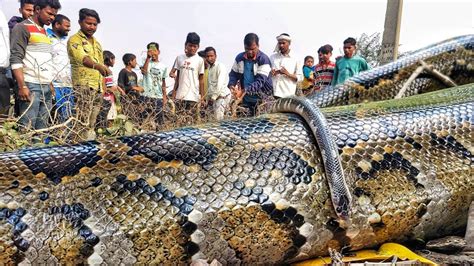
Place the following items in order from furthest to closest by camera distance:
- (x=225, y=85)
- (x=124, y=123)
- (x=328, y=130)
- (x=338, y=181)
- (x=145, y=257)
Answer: (x=225, y=85), (x=124, y=123), (x=328, y=130), (x=338, y=181), (x=145, y=257)

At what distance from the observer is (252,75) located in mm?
7152

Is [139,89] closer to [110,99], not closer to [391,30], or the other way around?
[110,99]

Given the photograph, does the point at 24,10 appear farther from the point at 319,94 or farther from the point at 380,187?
the point at 380,187

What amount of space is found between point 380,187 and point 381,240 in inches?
8.9

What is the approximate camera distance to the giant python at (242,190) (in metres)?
1.75

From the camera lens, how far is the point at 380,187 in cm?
207

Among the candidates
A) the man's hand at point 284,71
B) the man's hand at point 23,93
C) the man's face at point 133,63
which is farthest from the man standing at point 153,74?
the man's hand at point 23,93

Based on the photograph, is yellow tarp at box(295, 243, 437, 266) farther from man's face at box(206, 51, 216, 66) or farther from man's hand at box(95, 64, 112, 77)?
man's face at box(206, 51, 216, 66)

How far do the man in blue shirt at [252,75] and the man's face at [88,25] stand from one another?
210cm

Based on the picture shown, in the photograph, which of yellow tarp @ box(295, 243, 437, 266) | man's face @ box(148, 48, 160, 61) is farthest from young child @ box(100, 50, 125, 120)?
yellow tarp @ box(295, 243, 437, 266)

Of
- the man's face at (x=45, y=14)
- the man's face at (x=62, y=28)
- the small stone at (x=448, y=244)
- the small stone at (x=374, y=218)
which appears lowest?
the small stone at (x=448, y=244)

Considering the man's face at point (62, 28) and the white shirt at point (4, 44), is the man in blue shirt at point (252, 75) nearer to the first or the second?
the man's face at point (62, 28)

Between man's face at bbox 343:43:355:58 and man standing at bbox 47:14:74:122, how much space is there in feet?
12.2

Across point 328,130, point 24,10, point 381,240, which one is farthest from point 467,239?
point 24,10
